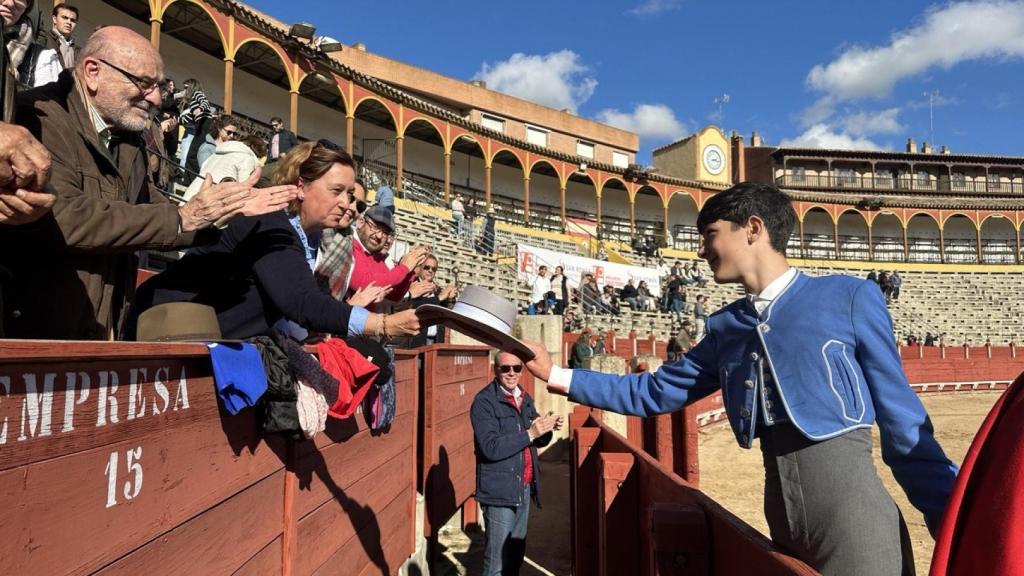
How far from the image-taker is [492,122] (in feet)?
117

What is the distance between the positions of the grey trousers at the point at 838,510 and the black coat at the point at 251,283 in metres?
1.28

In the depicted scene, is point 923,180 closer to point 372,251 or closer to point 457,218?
point 457,218

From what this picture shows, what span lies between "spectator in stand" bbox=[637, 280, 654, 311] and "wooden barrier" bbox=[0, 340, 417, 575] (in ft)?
60.2

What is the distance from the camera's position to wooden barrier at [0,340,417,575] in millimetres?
1109

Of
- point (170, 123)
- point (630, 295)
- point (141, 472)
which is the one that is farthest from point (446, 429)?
point (630, 295)

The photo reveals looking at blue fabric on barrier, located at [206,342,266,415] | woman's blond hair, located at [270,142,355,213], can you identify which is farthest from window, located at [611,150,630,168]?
blue fabric on barrier, located at [206,342,266,415]

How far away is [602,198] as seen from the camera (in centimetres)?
3625

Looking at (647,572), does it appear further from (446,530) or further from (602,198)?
(602,198)

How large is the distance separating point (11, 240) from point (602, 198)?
35.5 metres

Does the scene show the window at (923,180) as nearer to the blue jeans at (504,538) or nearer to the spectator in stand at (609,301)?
the spectator in stand at (609,301)

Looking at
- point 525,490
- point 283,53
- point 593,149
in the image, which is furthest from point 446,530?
point 593,149

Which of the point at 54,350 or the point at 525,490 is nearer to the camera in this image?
the point at 54,350

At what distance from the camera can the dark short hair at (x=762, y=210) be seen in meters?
1.82

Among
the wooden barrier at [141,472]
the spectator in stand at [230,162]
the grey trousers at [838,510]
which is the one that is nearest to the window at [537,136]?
the spectator in stand at [230,162]
